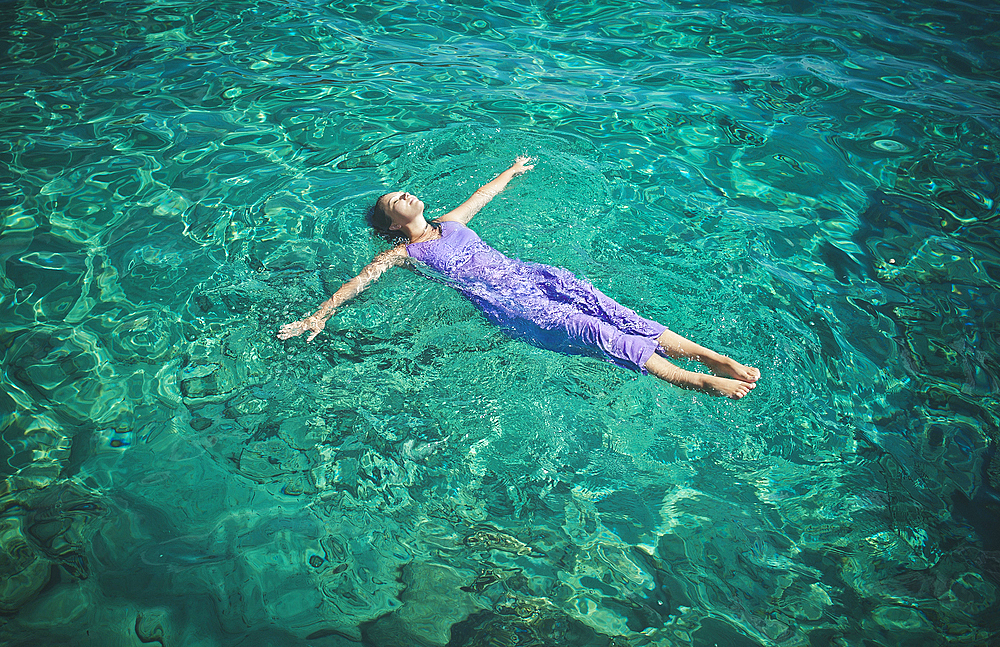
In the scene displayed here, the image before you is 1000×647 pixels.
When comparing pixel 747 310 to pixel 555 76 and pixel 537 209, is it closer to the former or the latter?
pixel 537 209

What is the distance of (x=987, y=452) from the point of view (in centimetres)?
387

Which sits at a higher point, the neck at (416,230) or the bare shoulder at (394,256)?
the neck at (416,230)

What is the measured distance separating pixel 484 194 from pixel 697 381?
2.82 meters

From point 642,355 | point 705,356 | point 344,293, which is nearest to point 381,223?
point 344,293

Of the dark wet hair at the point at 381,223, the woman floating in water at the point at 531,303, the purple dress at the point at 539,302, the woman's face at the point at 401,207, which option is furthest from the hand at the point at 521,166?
the dark wet hair at the point at 381,223

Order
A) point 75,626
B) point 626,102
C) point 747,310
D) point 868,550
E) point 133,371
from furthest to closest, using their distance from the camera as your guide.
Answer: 1. point 626,102
2. point 747,310
3. point 133,371
4. point 868,550
5. point 75,626

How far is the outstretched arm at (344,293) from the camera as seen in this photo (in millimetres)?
4435

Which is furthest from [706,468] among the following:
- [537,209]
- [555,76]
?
[555,76]

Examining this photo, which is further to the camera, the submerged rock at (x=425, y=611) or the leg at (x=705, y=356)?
the leg at (x=705, y=356)

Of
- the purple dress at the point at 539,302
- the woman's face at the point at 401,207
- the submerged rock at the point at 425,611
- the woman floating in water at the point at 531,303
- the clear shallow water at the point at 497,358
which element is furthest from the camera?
the woman's face at the point at 401,207

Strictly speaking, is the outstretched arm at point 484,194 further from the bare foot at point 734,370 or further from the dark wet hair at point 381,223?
the bare foot at point 734,370

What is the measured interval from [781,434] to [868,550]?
81 cm

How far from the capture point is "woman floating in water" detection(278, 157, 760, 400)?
399 cm

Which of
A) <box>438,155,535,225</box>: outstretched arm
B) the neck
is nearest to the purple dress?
the neck
